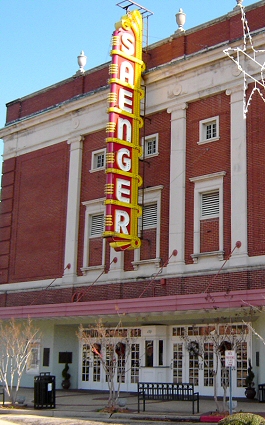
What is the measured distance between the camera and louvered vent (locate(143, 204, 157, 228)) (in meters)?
27.2

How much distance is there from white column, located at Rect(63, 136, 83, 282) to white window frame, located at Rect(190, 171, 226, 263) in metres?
6.76

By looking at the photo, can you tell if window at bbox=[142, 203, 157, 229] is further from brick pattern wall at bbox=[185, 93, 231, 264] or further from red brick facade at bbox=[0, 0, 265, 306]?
brick pattern wall at bbox=[185, 93, 231, 264]

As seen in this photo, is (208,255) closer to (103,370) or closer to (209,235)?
(209,235)

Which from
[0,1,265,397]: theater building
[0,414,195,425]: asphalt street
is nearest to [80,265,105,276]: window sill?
[0,1,265,397]: theater building

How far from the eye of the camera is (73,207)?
30375 mm

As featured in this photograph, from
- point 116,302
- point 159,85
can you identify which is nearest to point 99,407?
point 116,302

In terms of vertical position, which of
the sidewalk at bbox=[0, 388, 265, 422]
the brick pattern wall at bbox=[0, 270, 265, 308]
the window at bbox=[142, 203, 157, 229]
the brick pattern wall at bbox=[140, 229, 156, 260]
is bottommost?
the sidewalk at bbox=[0, 388, 265, 422]

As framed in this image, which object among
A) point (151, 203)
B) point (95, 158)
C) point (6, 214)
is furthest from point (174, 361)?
point (6, 214)

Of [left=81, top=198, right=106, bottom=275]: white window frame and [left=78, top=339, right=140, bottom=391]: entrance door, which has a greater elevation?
[left=81, top=198, right=106, bottom=275]: white window frame

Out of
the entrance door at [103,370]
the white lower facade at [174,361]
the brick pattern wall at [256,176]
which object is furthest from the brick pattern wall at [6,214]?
the brick pattern wall at [256,176]

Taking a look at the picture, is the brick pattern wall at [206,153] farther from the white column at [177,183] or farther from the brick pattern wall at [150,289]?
the brick pattern wall at [150,289]

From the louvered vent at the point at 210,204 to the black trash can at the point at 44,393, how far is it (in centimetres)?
867

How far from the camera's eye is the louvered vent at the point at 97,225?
96.1ft

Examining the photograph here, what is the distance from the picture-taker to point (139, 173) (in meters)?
27.9
